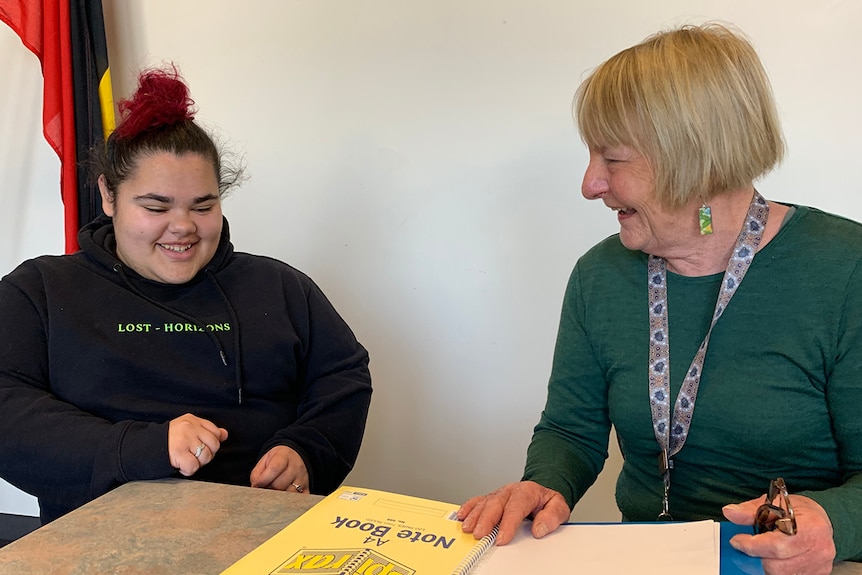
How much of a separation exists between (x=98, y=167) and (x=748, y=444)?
1.32 meters

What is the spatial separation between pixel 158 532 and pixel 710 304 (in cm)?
81

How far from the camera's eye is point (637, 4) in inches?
66.6

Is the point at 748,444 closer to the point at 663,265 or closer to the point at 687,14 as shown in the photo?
the point at 663,265

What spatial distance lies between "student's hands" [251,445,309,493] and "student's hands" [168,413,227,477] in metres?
0.15

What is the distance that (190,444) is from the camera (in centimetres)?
111

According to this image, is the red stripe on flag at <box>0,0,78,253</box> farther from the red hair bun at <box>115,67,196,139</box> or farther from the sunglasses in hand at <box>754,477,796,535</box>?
the sunglasses in hand at <box>754,477,796,535</box>

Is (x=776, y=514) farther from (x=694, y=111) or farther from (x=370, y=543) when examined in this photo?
(x=694, y=111)

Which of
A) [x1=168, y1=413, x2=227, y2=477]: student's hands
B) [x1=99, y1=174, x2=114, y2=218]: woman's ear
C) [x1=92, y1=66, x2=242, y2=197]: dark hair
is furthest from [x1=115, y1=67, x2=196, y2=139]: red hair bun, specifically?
[x1=168, y1=413, x2=227, y2=477]: student's hands

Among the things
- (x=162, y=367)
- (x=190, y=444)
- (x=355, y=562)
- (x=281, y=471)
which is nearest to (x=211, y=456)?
(x=190, y=444)

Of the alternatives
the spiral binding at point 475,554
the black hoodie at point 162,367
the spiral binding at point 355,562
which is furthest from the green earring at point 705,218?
the black hoodie at point 162,367

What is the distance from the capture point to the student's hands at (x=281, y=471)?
1.27 metres

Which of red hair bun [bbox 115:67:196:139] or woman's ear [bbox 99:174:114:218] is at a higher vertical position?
red hair bun [bbox 115:67:196:139]

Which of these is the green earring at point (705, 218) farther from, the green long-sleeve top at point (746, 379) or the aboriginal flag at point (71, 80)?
the aboriginal flag at point (71, 80)

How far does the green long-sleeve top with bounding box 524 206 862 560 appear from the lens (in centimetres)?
101
